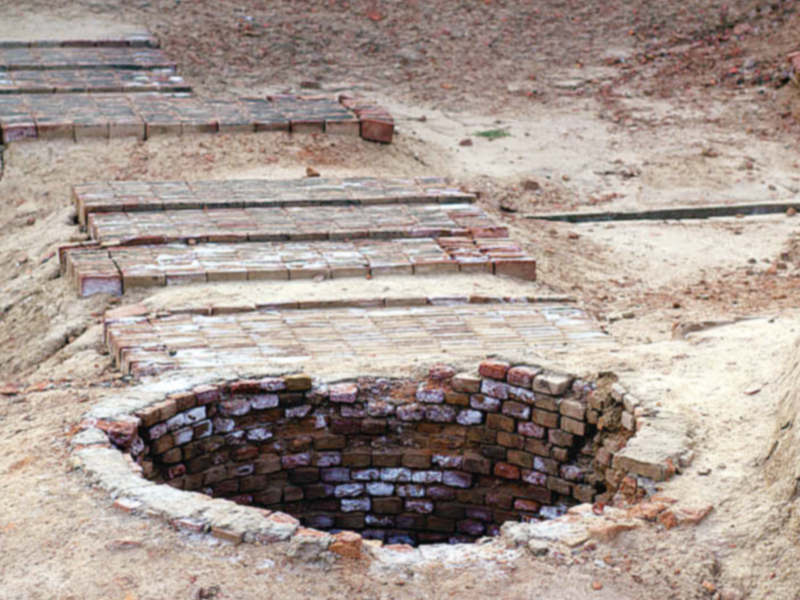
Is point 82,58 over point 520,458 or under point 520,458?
over

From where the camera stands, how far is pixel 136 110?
975 centimetres

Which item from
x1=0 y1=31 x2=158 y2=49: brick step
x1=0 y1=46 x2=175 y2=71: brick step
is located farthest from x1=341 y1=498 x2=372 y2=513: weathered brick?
x1=0 y1=31 x2=158 y2=49: brick step

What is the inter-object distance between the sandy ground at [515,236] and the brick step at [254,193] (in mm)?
303

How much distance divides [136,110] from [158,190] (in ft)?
5.84

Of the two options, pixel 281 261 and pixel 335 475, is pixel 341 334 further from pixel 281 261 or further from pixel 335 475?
pixel 281 261

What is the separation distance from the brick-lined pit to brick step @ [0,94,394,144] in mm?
4459

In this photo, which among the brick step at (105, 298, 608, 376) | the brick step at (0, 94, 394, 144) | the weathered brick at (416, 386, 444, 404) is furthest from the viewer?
the brick step at (0, 94, 394, 144)

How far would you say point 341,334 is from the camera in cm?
622

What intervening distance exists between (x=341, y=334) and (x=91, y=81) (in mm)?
5296

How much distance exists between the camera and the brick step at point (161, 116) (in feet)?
30.6

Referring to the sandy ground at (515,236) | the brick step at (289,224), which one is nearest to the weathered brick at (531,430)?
the sandy ground at (515,236)

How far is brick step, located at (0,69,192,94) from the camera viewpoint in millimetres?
10258

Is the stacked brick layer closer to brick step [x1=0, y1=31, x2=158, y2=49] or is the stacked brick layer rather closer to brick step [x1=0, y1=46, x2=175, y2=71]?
brick step [x1=0, y1=46, x2=175, y2=71]

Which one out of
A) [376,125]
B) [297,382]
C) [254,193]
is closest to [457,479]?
[297,382]
